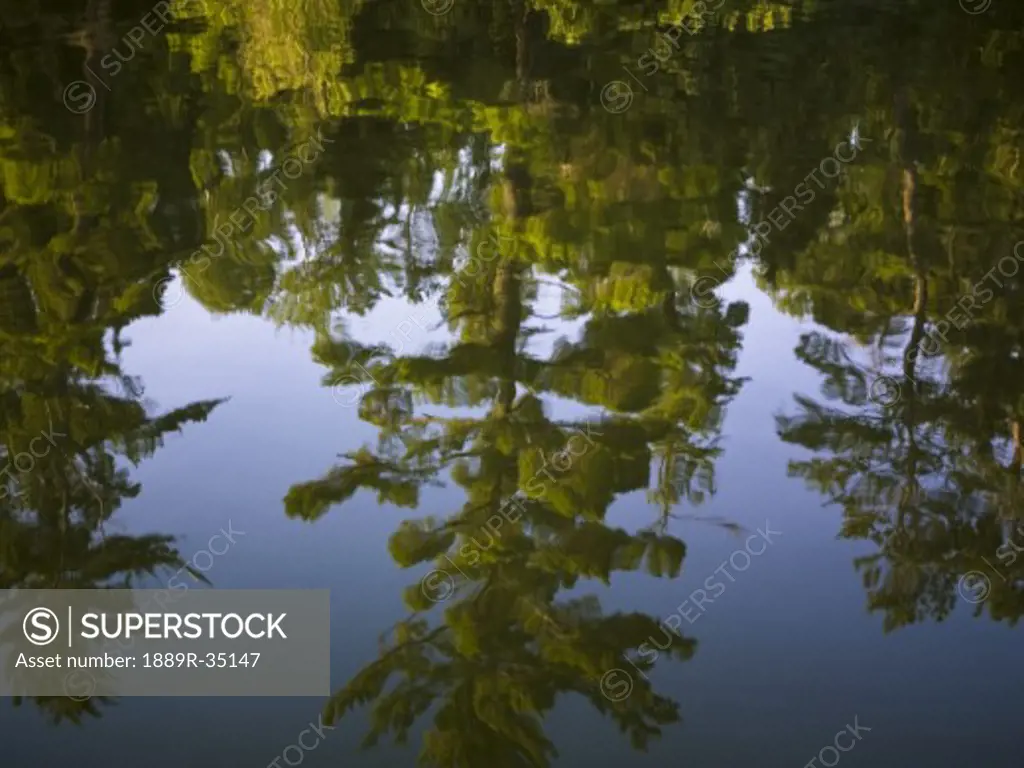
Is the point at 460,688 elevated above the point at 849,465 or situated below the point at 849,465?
below

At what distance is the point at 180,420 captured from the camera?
14.3ft

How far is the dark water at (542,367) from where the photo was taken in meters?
2.97

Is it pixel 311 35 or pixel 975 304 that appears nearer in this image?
pixel 975 304

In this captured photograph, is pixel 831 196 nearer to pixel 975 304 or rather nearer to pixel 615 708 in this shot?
pixel 975 304

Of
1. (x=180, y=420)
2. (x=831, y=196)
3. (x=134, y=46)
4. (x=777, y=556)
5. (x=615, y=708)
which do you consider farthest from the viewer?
(x=134, y=46)

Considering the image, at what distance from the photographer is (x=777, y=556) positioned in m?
3.54

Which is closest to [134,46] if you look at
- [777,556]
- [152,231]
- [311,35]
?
[311,35]

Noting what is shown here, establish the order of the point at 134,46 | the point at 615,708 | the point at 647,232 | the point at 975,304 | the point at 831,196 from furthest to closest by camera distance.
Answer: the point at 134,46
the point at 831,196
the point at 647,232
the point at 975,304
the point at 615,708

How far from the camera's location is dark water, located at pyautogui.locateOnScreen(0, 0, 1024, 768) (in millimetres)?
2971

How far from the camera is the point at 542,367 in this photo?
4582mm

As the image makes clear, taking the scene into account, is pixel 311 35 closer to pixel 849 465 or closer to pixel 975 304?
pixel 975 304

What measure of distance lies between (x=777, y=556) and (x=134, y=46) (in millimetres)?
7267

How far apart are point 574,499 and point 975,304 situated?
7.56 feet

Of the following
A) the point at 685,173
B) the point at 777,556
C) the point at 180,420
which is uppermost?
the point at 685,173
